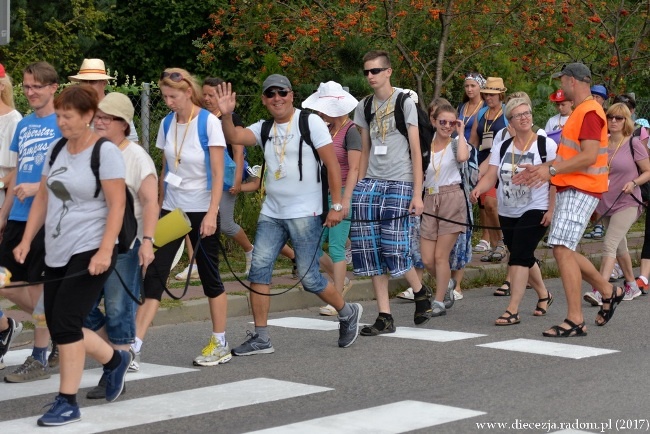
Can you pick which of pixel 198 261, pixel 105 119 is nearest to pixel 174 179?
pixel 198 261

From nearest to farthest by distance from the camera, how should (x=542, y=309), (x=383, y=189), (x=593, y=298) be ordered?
(x=383, y=189), (x=542, y=309), (x=593, y=298)

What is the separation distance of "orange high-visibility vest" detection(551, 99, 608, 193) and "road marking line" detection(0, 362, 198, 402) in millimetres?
3060

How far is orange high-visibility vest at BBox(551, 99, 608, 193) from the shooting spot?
341 inches

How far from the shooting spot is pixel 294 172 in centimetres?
804

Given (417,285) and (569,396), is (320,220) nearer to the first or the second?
(417,285)

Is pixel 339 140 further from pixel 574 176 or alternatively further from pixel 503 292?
pixel 503 292

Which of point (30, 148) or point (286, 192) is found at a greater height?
point (30, 148)

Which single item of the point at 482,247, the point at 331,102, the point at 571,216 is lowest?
the point at 482,247

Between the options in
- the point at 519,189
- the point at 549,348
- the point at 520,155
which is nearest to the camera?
the point at 549,348

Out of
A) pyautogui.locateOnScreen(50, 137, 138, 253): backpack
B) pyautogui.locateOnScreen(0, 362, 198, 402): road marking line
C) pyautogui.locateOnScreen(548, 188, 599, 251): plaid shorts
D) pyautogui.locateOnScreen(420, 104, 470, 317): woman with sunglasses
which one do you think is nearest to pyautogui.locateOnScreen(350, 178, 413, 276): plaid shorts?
pyautogui.locateOnScreen(420, 104, 470, 317): woman with sunglasses

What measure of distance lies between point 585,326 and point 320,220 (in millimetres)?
2307

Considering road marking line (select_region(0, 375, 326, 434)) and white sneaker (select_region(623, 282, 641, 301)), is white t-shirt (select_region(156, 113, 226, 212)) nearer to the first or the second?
road marking line (select_region(0, 375, 326, 434))

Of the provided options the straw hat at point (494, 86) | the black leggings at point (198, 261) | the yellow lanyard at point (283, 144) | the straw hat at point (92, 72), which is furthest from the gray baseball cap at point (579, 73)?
the straw hat at point (494, 86)

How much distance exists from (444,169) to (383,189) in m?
1.33
